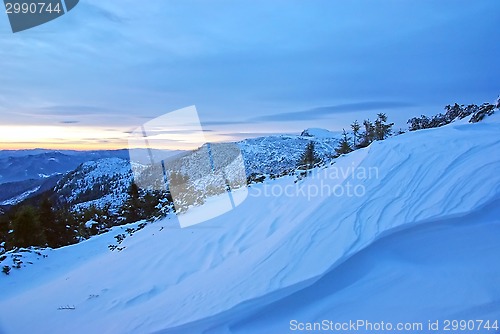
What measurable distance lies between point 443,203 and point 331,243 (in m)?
1.54

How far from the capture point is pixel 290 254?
414 cm

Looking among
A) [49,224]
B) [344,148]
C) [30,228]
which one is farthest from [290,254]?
[49,224]

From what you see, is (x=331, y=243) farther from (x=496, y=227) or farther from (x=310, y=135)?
(x=310, y=135)

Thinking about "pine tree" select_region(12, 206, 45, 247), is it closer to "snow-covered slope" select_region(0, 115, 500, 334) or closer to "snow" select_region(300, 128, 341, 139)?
"snow-covered slope" select_region(0, 115, 500, 334)

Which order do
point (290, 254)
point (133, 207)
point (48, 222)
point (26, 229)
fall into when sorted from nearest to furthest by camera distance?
point (290, 254)
point (26, 229)
point (133, 207)
point (48, 222)

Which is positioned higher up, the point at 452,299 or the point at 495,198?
the point at 495,198

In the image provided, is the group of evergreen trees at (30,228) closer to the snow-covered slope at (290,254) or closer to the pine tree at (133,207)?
the pine tree at (133,207)

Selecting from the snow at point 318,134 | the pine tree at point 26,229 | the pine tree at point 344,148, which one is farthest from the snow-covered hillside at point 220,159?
the pine tree at point 26,229

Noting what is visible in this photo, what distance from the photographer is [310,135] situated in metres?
160

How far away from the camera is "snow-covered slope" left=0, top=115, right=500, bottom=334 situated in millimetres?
3436

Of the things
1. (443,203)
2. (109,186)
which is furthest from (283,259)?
(109,186)

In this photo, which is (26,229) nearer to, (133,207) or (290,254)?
(133,207)

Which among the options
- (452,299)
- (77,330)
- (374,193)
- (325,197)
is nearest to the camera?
(452,299)

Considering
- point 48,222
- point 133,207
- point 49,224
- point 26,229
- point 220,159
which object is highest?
point 133,207
